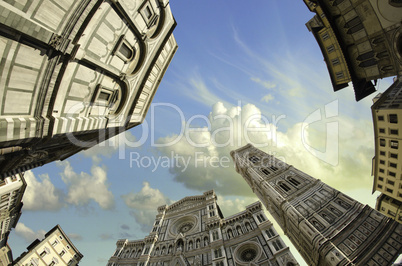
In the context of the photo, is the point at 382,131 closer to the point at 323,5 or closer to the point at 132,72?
the point at 323,5

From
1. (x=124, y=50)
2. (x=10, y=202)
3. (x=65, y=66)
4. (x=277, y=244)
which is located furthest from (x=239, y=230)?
(x=10, y=202)

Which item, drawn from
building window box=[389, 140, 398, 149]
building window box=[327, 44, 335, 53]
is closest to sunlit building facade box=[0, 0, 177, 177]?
building window box=[327, 44, 335, 53]

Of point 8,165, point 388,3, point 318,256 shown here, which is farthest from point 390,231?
point 8,165

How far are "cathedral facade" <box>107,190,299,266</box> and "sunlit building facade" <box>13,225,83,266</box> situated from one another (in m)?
8.67

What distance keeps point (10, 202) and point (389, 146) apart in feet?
205

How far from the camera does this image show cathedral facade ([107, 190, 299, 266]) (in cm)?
2517

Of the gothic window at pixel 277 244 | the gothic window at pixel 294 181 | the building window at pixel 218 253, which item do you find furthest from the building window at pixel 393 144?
the building window at pixel 218 253

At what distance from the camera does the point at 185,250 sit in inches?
1196

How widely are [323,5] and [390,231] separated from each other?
27350mm

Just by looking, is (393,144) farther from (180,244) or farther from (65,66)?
(65,66)

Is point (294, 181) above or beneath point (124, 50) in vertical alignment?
above

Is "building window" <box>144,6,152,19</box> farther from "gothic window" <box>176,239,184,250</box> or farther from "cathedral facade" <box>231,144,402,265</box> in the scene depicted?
"gothic window" <box>176,239,184,250</box>

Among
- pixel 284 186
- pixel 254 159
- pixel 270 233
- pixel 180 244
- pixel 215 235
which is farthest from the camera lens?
pixel 254 159

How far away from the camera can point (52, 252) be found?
32.9 meters
